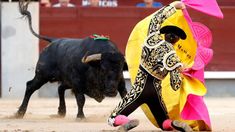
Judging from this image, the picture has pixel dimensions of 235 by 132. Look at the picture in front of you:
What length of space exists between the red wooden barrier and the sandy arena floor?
976 mm

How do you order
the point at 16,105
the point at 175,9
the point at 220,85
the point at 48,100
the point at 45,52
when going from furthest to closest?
the point at 220,85
the point at 48,100
the point at 16,105
the point at 45,52
the point at 175,9

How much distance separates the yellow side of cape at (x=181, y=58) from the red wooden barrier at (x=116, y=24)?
17.0 feet

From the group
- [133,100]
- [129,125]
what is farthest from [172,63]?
[129,125]

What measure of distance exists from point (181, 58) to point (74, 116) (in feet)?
8.01

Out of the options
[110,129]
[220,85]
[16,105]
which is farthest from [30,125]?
[220,85]

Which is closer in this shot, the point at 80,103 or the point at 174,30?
the point at 174,30

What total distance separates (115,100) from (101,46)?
369cm

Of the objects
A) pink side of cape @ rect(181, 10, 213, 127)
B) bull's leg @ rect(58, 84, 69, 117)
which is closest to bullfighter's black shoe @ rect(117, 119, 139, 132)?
pink side of cape @ rect(181, 10, 213, 127)

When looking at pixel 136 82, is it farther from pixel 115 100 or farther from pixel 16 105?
pixel 115 100

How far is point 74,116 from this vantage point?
924 centimetres

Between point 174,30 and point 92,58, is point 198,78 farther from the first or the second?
point 92,58

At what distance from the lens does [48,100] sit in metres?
11.8

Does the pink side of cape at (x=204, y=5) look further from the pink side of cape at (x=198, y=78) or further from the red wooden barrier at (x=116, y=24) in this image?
the red wooden barrier at (x=116, y=24)

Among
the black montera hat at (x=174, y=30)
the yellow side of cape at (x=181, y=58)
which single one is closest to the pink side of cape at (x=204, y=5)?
the yellow side of cape at (x=181, y=58)
